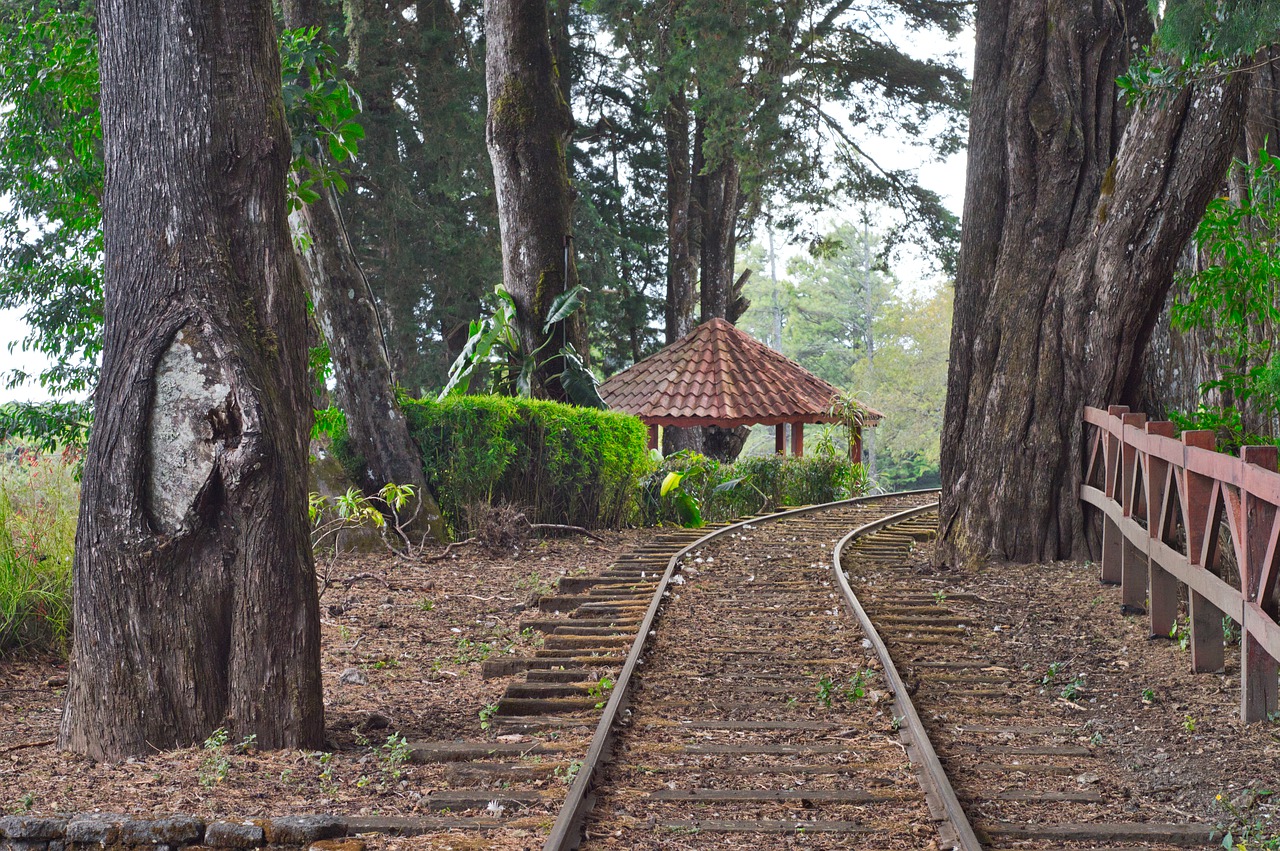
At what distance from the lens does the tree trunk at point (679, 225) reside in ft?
91.8

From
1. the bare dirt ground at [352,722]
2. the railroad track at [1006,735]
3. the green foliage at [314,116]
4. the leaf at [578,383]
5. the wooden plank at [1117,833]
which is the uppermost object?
the green foliage at [314,116]

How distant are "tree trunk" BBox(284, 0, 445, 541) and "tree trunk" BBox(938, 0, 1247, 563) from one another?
221 inches

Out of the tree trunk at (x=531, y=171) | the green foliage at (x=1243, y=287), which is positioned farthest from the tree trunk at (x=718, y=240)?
the green foliage at (x=1243, y=287)

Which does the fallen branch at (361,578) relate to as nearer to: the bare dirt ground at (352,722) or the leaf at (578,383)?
the bare dirt ground at (352,722)

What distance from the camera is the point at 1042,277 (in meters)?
10.2

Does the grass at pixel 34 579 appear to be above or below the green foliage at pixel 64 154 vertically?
below

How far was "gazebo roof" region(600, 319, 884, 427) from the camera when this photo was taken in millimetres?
21281

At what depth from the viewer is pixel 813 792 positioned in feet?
14.7

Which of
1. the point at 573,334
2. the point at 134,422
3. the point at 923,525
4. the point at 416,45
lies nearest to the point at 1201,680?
the point at 134,422

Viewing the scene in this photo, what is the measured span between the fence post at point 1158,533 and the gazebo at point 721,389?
1404cm

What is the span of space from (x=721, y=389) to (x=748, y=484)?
359cm

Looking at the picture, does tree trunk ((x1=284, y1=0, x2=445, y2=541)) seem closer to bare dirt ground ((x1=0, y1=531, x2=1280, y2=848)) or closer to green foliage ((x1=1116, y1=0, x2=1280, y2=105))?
bare dirt ground ((x1=0, y1=531, x2=1280, y2=848))

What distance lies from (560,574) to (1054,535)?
15.2ft

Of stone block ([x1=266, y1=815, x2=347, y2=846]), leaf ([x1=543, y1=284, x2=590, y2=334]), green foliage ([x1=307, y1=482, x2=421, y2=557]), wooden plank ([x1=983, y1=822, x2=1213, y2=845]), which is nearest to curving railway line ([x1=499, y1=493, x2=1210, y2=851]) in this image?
wooden plank ([x1=983, y1=822, x2=1213, y2=845])
